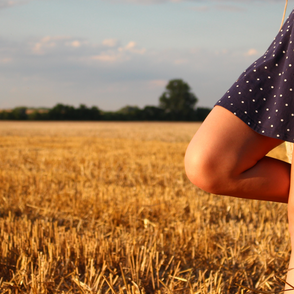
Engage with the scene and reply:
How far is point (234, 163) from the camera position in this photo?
1204 millimetres

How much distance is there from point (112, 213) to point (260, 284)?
1439 millimetres

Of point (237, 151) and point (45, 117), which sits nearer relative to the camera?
point (237, 151)

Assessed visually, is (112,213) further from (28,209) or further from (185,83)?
(185,83)

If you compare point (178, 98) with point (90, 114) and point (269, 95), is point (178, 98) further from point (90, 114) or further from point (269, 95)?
point (269, 95)

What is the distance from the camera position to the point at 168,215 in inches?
116

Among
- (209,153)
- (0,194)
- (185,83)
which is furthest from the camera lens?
(185,83)

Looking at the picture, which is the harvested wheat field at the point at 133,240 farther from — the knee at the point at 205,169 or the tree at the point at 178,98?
the tree at the point at 178,98

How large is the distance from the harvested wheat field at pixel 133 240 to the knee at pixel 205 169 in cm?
44

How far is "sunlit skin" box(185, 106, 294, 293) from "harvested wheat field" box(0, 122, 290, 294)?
0.36 m

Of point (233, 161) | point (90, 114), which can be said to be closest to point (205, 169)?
point (233, 161)

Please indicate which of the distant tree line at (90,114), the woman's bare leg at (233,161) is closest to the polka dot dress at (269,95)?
the woman's bare leg at (233,161)

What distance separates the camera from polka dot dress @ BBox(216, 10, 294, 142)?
1204 mm

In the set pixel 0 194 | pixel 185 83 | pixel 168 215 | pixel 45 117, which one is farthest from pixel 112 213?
pixel 185 83

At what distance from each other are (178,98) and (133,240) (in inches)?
2682
